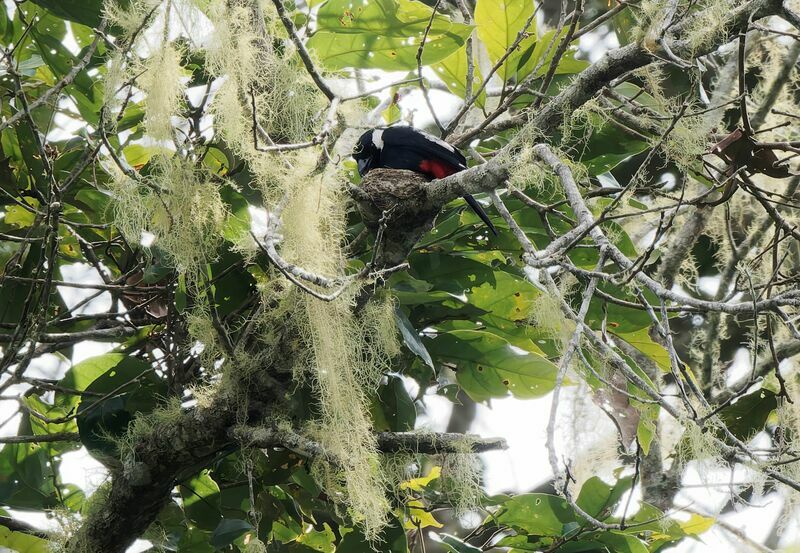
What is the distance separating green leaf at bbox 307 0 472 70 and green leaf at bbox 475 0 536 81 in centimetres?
8

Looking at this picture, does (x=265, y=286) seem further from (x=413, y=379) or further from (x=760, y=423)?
(x=760, y=423)

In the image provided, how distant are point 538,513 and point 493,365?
0.43m

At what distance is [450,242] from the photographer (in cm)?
259

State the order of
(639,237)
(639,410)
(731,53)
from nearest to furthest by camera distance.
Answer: (639,410) → (731,53) → (639,237)

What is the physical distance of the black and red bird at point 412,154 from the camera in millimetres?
2543

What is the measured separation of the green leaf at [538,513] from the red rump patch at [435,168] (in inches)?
39.3

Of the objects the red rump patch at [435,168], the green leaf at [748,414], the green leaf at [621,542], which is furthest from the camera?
the green leaf at [748,414]

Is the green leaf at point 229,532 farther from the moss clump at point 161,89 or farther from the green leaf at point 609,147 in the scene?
the green leaf at point 609,147

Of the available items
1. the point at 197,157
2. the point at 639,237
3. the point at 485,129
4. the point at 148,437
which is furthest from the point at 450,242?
the point at 639,237

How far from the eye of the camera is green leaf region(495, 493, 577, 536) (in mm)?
2404

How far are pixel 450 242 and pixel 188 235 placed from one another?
31.9 inches

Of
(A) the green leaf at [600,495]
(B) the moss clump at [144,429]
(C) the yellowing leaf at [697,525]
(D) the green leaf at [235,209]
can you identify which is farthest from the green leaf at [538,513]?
(D) the green leaf at [235,209]

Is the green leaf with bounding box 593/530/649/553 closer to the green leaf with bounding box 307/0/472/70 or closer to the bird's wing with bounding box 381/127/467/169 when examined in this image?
the bird's wing with bounding box 381/127/467/169

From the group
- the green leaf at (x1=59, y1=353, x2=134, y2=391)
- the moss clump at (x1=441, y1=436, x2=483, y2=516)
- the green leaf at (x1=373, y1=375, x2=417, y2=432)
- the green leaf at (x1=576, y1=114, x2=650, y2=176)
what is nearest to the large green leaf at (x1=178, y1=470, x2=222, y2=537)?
the green leaf at (x1=59, y1=353, x2=134, y2=391)
